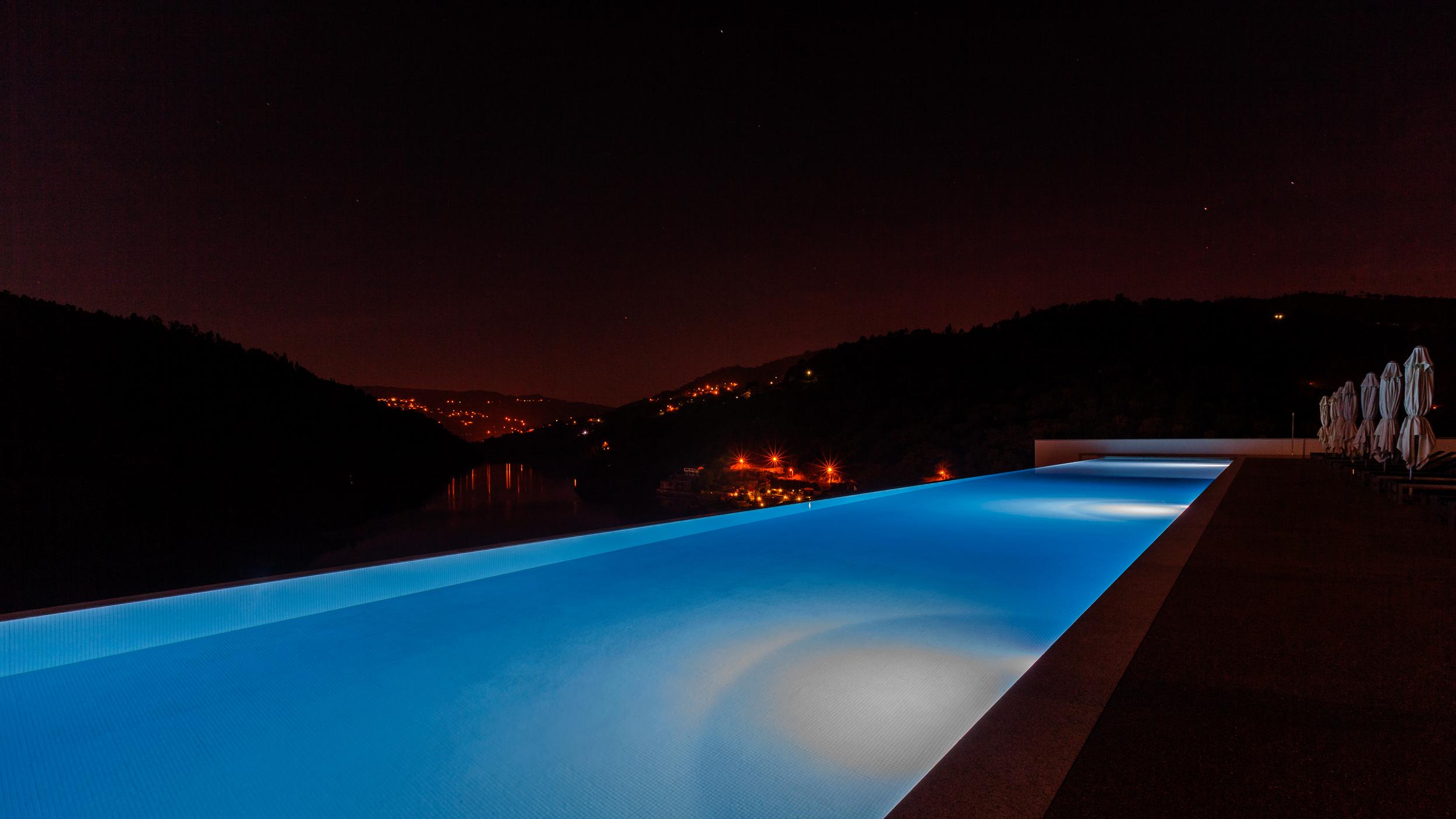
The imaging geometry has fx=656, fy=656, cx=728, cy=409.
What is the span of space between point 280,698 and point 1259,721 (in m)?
3.18

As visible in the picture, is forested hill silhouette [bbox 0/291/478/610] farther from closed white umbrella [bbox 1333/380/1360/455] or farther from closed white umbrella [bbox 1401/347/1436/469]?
closed white umbrella [bbox 1333/380/1360/455]

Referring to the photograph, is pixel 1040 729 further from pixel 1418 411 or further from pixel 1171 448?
pixel 1171 448

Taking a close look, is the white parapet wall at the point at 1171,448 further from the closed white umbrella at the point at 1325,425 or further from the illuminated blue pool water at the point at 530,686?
the illuminated blue pool water at the point at 530,686

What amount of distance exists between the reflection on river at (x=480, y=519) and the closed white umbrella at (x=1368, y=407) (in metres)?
22.1

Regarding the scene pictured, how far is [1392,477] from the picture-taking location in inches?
248

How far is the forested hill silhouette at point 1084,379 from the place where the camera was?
2477 cm

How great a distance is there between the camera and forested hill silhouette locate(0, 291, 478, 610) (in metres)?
25.3

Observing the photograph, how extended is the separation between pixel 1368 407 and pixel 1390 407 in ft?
5.82

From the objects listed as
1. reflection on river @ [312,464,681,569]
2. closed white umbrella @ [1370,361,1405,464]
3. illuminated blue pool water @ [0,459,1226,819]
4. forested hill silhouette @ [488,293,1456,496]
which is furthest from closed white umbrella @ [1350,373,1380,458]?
reflection on river @ [312,464,681,569]

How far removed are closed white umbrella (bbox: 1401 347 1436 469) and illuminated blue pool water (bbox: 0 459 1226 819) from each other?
148 inches

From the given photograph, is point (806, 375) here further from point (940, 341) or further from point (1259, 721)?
point (1259, 721)

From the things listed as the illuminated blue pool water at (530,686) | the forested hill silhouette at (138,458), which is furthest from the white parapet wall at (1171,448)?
the forested hill silhouette at (138,458)

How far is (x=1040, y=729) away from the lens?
4.62 feet

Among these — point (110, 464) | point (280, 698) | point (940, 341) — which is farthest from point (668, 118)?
point (110, 464)
